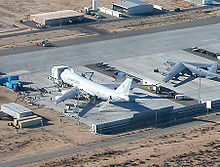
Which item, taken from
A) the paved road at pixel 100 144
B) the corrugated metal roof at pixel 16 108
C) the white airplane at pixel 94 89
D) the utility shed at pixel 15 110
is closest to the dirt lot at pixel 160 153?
the paved road at pixel 100 144

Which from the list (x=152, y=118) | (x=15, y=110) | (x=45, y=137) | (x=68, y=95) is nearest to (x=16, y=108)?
(x=15, y=110)

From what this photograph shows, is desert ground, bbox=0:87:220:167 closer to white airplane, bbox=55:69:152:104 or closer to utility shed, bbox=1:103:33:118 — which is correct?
utility shed, bbox=1:103:33:118

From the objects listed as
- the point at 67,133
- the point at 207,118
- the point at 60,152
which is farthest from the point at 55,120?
the point at 207,118

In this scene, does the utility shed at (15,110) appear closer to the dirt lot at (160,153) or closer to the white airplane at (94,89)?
the white airplane at (94,89)

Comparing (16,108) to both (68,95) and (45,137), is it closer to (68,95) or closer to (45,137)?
(68,95)

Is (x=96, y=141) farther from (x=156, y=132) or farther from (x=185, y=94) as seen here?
(x=185, y=94)
